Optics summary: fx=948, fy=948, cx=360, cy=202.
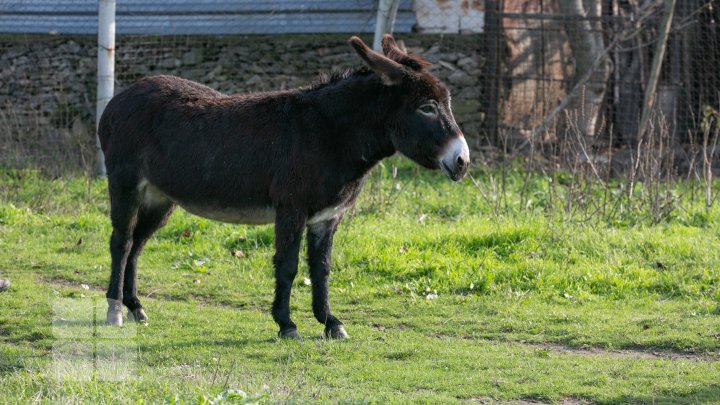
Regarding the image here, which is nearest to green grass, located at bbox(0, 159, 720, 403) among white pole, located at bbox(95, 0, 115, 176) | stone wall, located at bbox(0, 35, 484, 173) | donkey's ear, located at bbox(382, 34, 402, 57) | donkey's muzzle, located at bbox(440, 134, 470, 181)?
white pole, located at bbox(95, 0, 115, 176)

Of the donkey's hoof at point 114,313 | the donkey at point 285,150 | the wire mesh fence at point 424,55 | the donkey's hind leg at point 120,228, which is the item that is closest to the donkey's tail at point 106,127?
the donkey at point 285,150

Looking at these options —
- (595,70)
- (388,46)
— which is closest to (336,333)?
(388,46)

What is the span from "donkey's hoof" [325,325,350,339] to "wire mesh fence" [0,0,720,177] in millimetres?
6647

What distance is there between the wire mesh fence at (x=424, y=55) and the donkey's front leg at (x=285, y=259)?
6778 millimetres

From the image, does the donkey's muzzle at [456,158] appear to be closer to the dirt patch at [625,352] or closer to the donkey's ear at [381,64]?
the donkey's ear at [381,64]

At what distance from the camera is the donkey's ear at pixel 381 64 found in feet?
21.0

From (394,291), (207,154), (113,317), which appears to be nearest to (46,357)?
(113,317)

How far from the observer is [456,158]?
251 inches

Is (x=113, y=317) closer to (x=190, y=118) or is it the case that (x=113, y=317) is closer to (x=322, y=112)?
(x=190, y=118)

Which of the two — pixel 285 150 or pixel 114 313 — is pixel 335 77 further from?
pixel 114 313

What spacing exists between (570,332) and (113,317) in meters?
3.43

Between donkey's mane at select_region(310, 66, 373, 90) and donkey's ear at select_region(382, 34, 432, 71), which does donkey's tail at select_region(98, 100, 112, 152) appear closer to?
donkey's mane at select_region(310, 66, 373, 90)

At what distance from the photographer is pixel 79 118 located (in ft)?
50.6

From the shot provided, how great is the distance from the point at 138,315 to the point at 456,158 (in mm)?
2823
